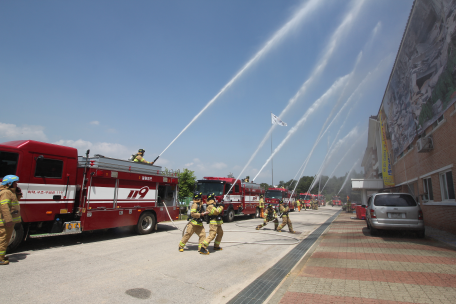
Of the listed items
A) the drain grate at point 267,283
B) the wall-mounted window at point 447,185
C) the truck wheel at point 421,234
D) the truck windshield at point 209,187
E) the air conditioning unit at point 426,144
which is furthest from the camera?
the truck windshield at point 209,187

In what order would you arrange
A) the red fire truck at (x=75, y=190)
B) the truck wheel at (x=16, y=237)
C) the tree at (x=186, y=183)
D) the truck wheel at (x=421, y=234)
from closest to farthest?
the truck wheel at (x=16, y=237) → the red fire truck at (x=75, y=190) → the truck wheel at (x=421, y=234) → the tree at (x=186, y=183)

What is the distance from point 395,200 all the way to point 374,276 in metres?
5.68

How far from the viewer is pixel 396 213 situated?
9570mm

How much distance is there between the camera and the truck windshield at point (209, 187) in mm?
15531

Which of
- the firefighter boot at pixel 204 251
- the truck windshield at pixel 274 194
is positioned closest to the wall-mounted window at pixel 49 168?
the firefighter boot at pixel 204 251

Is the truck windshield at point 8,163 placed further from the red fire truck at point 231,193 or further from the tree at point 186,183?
the tree at point 186,183

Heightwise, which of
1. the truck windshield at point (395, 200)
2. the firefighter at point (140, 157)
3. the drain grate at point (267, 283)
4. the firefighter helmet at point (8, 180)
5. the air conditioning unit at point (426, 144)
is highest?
the air conditioning unit at point (426, 144)

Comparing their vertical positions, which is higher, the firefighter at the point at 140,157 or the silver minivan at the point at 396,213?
the firefighter at the point at 140,157

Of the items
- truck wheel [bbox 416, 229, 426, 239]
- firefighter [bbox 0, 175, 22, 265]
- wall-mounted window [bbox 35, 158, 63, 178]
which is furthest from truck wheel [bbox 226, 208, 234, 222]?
firefighter [bbox 0, 175, 22, 265]

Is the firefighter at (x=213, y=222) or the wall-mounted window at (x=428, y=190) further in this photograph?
the wall-mounted window at (x=428, y=190)

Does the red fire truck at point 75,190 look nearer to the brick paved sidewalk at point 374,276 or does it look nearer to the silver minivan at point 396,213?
the brick paved sidewalk at point 374,276

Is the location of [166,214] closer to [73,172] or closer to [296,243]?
[73,172]

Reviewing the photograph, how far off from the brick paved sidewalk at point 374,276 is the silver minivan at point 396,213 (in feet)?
3.53

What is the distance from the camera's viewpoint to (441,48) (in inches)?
417
